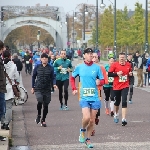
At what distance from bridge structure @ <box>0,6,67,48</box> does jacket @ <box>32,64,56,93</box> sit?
68.3m

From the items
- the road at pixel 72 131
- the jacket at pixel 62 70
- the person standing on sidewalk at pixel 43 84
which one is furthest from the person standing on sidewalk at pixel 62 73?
the person standing on sidewalk at pixel 43 84

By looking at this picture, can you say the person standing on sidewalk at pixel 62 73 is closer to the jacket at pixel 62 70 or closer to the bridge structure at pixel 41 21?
the jacket at pixel 62 70

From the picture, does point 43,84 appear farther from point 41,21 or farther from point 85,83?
point 41,21

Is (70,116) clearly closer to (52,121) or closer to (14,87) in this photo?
(52,121)

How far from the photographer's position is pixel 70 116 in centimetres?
1614

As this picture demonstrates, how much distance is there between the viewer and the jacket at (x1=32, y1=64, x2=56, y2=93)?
46.0 ft

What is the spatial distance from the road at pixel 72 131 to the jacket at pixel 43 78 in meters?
0.88

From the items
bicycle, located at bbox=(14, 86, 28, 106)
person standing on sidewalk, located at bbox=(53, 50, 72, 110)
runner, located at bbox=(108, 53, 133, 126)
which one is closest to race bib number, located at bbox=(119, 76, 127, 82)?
runner, located at bbox=(108, 53, 133, 126)

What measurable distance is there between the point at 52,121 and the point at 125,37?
52.8 metres

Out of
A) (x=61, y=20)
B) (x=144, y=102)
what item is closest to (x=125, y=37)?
(x=61, y=20)

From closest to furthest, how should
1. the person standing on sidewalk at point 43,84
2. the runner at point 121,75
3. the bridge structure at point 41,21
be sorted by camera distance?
the person standing on sidewalk at point 43,84, the runner at point 121,75, the bridge structure at point 41,21

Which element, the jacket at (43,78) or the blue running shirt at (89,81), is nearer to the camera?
the blue running shirt at (89,81)

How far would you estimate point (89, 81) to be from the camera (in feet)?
36.4

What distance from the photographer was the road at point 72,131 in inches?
436
